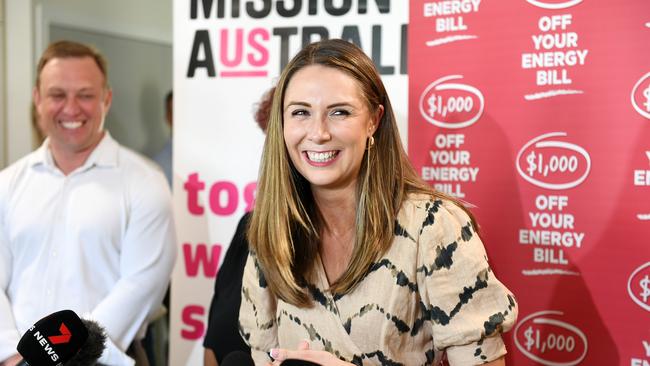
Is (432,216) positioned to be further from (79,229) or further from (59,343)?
(79,229)

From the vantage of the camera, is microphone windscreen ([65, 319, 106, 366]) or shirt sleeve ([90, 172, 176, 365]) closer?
microphone windscreen ([65, 319, 106, 366])

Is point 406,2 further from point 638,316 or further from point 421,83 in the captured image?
point 638,316

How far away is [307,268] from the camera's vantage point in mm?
1745

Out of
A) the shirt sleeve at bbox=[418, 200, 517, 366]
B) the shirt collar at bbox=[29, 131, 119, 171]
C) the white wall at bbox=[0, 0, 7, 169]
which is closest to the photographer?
the shirt sleeve at bbox=[418, 200, 517, 366]

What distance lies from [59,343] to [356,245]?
65 cm

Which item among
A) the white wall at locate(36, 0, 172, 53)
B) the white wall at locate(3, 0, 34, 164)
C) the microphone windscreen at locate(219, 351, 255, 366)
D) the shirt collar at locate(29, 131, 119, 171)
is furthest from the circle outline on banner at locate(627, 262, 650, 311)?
the white wall at locate(36, 0, 172, 53)

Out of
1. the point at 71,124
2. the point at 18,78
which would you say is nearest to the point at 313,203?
the point at 71,124

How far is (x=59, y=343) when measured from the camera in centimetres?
145

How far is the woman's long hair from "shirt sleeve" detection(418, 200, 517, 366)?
0.37 ft

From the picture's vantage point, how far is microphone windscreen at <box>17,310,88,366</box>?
1.42 metres

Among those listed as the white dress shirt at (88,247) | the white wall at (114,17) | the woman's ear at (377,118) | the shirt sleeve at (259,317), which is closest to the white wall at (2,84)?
the white wall at (114,17)

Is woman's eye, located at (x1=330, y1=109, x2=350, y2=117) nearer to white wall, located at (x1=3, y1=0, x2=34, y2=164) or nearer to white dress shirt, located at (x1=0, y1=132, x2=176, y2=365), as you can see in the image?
white dress shirt, located at (x1=0, y1=132, x2=176, y2=365)

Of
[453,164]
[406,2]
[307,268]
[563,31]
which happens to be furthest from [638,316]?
[406,2]

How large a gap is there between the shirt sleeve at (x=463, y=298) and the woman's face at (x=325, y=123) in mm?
255
